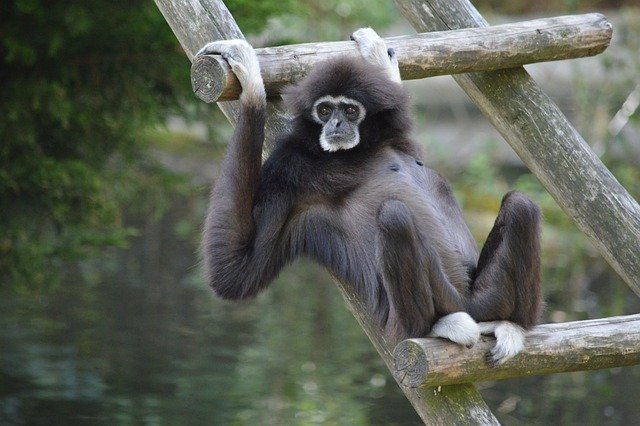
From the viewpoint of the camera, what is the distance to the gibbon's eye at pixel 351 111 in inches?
159

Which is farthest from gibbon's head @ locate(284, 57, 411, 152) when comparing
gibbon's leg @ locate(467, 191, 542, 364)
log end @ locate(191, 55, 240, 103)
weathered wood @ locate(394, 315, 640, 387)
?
weathered wood @ locate(394, 315, 640, 387)

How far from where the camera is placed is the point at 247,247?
13.0 feet

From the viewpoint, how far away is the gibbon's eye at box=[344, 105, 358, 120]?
13.3ft

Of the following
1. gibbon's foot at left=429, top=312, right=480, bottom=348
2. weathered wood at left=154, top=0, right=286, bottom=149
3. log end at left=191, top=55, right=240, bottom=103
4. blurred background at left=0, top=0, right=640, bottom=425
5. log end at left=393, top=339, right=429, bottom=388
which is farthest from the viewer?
blurred background at left=0, top=0, right=640, bottom=425

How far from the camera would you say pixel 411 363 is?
339 cm

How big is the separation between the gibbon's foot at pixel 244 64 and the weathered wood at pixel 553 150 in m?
1.23

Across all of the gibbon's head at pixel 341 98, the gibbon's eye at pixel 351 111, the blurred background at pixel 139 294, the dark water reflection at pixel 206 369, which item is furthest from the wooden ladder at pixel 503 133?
the dark water reflection at pixel 206 369

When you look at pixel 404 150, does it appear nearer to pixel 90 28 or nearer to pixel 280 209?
pixel 280 209

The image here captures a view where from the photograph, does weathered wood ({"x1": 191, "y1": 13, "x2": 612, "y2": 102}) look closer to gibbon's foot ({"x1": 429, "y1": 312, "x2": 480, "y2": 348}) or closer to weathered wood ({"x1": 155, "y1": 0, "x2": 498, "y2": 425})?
weathered wood ({"x1": 155, "y1": 0, "x2": 498, "y2": 425})

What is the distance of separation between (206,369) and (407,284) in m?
5.16

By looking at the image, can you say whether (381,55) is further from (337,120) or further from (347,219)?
(347,219)

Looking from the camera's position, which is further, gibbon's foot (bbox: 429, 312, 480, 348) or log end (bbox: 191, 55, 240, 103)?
log end (bbox: 191, 55, 240, 103)

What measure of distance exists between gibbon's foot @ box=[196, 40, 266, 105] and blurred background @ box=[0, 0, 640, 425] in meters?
1.83

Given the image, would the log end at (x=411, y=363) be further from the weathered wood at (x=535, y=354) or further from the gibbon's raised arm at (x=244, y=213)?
the gibbon's raised arm at (x=244, y=213)
